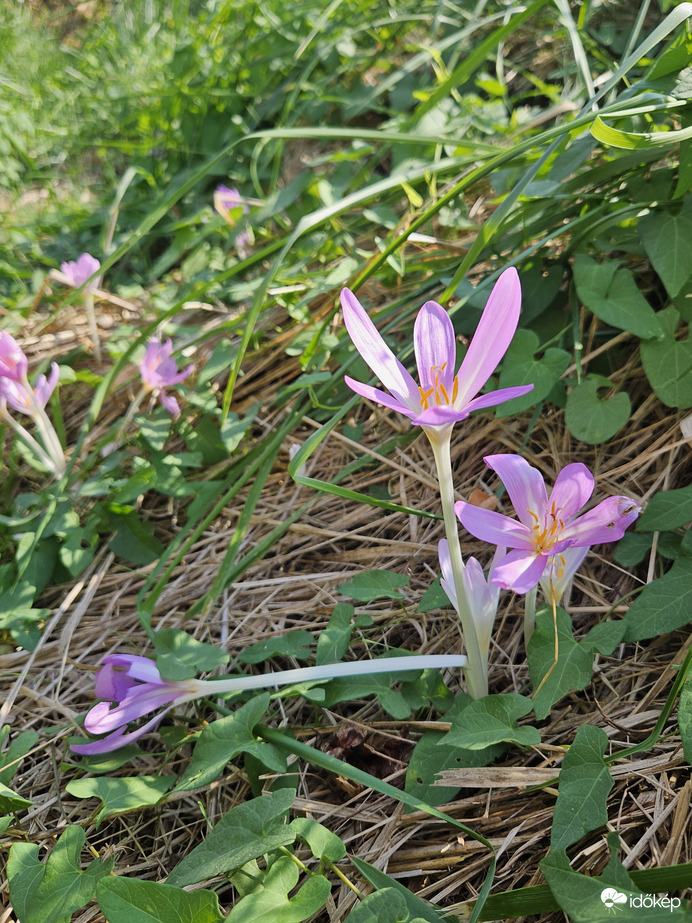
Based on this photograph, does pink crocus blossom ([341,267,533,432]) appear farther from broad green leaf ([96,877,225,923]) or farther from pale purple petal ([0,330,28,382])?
pale purple petal ([0,330,28,382])

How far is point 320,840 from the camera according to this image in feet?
2.82

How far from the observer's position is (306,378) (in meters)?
1.46

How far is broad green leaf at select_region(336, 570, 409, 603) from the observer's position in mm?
1128

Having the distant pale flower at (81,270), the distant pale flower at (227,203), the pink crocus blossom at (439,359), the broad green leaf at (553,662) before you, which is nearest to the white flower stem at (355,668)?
the broad green leaf at (553,662)

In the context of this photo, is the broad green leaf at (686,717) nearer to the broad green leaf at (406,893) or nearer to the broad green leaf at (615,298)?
the broad green leaf at (406,893)

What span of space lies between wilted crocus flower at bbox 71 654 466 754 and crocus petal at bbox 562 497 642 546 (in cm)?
24

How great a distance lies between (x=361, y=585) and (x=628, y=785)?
468 millimetres

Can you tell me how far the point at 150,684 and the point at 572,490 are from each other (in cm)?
67

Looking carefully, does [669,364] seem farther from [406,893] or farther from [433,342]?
[406,893]

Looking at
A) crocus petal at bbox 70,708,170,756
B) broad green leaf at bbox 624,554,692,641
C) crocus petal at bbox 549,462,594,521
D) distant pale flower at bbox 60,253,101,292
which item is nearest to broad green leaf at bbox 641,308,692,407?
broad green leaf at bbox 624,554,692,641

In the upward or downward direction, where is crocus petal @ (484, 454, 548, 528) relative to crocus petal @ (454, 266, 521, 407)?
downward

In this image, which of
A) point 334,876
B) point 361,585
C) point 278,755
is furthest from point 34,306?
point 334,876

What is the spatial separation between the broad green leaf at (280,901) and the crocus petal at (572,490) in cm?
53

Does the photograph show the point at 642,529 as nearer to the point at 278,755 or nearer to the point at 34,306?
the point at 278,755
